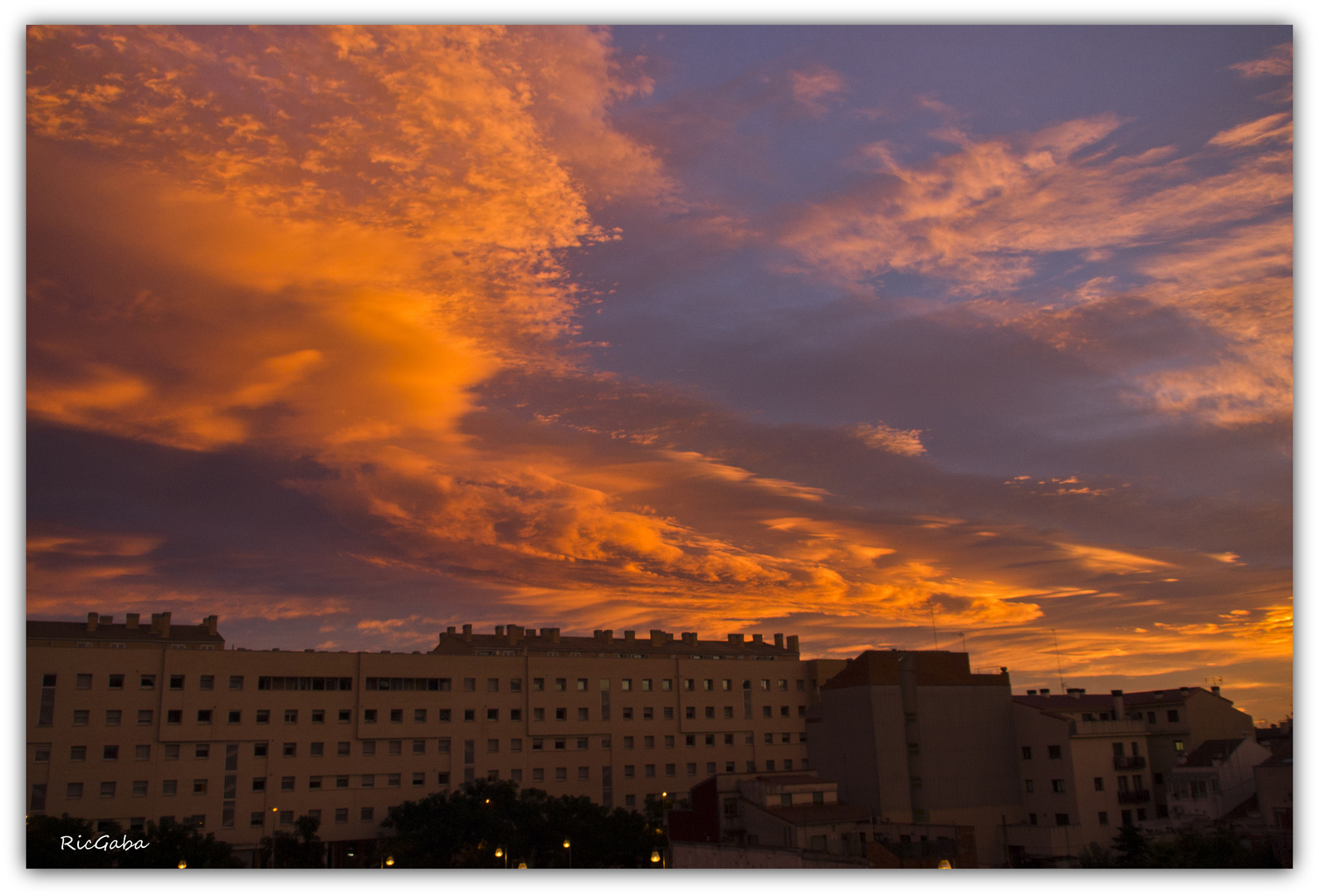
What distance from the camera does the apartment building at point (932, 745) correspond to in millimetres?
32094

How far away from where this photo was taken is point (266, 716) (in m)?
31.3

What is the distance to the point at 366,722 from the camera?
33031 mm

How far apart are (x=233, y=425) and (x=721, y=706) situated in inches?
1169

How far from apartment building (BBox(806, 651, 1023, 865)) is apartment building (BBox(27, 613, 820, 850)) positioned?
615 centimetres

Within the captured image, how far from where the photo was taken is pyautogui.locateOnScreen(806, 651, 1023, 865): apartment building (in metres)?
32.1

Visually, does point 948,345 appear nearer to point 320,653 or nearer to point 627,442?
point 627,442

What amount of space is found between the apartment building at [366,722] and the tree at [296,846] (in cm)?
82

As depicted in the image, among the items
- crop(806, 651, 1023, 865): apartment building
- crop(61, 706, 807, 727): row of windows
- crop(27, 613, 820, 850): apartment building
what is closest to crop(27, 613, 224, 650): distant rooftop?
crop(27, 613, 820, 850): apartment building

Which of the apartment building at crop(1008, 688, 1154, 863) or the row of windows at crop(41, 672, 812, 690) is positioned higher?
the row of windows at crop(41, 672, 812, 690)

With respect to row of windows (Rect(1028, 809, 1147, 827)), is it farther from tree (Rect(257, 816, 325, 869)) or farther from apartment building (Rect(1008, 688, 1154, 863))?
tree (Rect(257, 816, 325, 869))

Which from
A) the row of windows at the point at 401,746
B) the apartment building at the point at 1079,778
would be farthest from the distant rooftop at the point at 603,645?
the apartment building at the point at 1079,778

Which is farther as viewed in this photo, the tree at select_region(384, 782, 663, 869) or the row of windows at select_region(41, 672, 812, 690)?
the row of windows at select_region(41, 672, 812, 690)

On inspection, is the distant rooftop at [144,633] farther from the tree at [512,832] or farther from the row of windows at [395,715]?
the tree at [512,832]

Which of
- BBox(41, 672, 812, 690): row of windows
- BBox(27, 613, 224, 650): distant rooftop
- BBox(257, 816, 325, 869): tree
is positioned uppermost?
BBox(27, 613, 224, 650): distant rooftop
